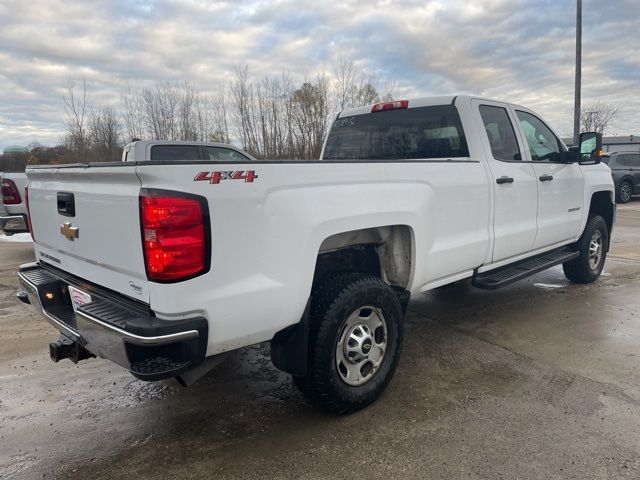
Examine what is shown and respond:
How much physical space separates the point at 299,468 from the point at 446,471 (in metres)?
0.77

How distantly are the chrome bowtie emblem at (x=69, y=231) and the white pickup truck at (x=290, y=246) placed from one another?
0.01 meters

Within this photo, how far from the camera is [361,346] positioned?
3027 mm

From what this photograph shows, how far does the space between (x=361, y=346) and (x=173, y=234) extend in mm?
1456

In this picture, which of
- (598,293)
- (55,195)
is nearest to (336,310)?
(55,195)

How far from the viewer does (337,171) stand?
2.77 meters

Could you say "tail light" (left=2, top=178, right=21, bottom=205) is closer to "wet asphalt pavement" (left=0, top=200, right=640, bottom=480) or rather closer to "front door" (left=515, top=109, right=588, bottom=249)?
"wet asphalt pavement" (left=0, top=200, right=640, bottom=480)

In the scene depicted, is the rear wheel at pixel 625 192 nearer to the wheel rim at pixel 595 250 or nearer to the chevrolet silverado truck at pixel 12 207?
the wheel rim at pixel 595 250

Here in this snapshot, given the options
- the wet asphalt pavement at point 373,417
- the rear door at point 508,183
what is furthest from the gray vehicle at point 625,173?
the rear door at point 508,183

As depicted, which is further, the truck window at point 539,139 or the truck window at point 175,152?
the truck window at point 175,152

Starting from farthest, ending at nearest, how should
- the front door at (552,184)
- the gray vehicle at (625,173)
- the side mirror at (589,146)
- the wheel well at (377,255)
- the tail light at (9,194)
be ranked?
the gray vehicle at (625,173) < the tail light at (9,194) < the side mirror at (589,146) < the front door at (552,184) < the wheel well at (377,255)

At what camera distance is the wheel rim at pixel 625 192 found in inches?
690

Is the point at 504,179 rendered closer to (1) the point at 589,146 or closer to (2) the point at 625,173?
(1) the point at 589,146

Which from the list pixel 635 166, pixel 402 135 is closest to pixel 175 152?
pixel 402 135

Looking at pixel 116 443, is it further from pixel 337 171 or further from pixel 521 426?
pixel 521 426
